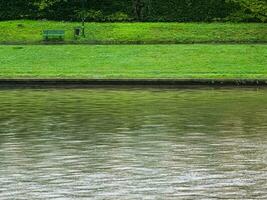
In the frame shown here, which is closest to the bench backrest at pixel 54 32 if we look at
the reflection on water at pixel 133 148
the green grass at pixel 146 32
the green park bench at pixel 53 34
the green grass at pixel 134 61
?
the green park bench at pixel 53 34

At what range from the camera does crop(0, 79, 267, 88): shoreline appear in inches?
1005

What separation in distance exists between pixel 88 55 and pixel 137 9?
16058 millimetres

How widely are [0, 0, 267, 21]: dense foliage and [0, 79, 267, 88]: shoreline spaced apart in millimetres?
22528

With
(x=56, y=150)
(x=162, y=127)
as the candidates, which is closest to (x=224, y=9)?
(x=162, y=127)

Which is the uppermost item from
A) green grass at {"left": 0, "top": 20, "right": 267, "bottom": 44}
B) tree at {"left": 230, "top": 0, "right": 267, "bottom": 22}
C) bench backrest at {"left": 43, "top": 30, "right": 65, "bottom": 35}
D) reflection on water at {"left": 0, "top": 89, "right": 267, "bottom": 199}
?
reflection on water at {"left": 0, "top": 89, "right": 267, "bottom": 199}

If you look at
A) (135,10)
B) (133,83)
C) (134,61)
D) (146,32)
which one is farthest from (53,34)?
(133,83)

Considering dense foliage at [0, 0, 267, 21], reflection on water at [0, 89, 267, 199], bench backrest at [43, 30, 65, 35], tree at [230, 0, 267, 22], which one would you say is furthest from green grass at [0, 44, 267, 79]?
dense foliage at [0, 0, 267, 21]

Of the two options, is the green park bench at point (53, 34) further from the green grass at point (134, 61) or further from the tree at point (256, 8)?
the tree at point (256, 8)

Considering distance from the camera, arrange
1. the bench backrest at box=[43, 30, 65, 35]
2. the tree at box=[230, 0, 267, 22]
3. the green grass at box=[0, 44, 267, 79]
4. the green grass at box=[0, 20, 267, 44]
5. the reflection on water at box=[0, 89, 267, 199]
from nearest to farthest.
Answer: the reflection on water at box=[0, 89, 267, 199], the green grass at box=[0, 44, 267, 79], the green grass at box=[0, 20, 267, 44], the bench backrest at box=[43, 30, 65, 35], the tree at box=[230, 0, 267, 22]

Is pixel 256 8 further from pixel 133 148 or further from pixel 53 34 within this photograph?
pixel 133 148

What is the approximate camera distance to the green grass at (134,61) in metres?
28.8

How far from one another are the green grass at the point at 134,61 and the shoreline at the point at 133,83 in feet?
3.42

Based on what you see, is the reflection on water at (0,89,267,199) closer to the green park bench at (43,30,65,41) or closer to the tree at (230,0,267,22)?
the green park bench at (43,30,65,41)

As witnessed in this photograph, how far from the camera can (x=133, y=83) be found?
25.7 meters
